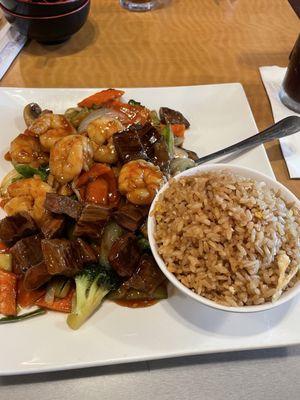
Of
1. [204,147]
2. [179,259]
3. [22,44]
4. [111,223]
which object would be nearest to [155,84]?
[204,147]

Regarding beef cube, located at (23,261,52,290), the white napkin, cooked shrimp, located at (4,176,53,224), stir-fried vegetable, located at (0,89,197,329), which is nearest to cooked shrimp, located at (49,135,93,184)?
stir-fried vegetable, located at (0,89,197,329)

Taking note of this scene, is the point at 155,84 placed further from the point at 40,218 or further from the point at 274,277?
the point at 274,277

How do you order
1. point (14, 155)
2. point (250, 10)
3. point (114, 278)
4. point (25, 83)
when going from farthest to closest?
point (250, 10), point (25, 83), point (14, 155), point (114, 278)

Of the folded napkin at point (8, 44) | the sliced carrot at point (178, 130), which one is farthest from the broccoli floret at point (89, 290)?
the folded napkin at point (8, 44)

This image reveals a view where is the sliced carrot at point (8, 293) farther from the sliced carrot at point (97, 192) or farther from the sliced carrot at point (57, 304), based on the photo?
the sliced carrot at point (97, 192)

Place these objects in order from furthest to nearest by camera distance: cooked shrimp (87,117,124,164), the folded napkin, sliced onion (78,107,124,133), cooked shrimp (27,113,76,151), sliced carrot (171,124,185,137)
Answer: the folded napkin
sliced carrot (171,124,185,137)
sliced onion (78,107,124,133)
cooked shrimp (27,113,76,151)
cooked shrimp (87,117,124,164)

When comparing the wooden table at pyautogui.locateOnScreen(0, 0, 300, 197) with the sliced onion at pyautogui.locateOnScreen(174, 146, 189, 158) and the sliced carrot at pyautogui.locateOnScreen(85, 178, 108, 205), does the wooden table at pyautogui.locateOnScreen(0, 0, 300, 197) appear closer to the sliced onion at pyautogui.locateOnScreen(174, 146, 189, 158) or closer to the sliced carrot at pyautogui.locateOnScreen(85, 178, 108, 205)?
the sliced onion at pyautogui.locateOnScreen(174, 146, 189, 158)
